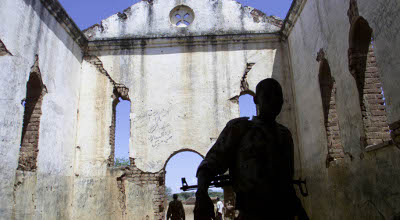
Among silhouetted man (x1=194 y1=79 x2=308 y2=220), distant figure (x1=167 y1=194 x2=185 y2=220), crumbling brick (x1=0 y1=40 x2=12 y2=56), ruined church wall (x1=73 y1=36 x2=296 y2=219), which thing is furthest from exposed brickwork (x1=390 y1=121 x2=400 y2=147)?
crumbling brick (x1=0 y1=40 x2=12 y2=56)

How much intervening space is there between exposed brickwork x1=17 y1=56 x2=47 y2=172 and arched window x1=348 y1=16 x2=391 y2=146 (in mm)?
6790

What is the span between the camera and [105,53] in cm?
1100

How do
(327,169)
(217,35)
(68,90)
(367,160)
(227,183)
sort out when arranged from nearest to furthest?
1. (227,183)
2. (367,160)
3. (327,169)
4. (68,90)
5. (217,35)

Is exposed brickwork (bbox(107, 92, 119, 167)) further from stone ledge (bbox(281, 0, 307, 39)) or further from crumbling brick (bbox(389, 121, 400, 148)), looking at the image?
crumbling brick (bbox(389, 121, 400, 148))

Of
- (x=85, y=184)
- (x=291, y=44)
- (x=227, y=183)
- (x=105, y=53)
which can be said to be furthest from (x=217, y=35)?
(x=227, y=183)

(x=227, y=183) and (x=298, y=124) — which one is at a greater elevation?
(x=298, y=124)

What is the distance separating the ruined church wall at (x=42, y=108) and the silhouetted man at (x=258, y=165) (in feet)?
19.5

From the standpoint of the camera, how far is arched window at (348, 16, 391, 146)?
19.0ft

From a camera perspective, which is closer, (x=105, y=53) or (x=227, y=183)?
(x=227, y=183)

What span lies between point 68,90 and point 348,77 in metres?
7.26

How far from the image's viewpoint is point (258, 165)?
222cm

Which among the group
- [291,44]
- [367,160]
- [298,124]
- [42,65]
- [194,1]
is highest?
[194,1]

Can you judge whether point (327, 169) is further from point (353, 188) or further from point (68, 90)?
point (68, 90)

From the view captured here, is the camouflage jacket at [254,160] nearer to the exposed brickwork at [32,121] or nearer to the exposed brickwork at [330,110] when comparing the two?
the exposed brickwork at [330,110]
